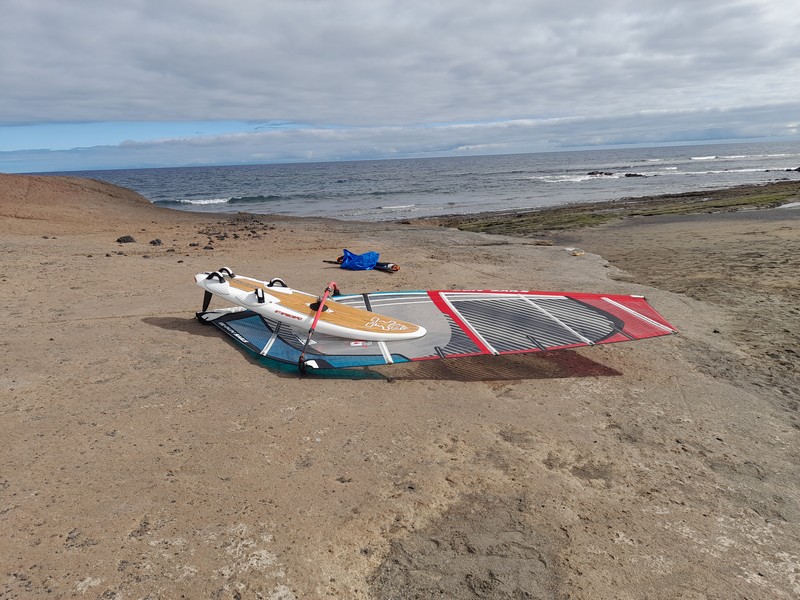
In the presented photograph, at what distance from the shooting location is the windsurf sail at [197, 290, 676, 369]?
552cm

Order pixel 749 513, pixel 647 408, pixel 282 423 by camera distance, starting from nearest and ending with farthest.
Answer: pixel 749 513, pixel 282 423, pixel 647 408

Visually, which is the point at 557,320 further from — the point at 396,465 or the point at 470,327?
the point at 396,465

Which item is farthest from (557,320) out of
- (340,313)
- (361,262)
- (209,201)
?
(209,201)

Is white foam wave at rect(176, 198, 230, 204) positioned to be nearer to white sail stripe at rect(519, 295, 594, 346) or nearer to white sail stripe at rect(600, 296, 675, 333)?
white sail stripe at rect(519, 295, 594, 346)

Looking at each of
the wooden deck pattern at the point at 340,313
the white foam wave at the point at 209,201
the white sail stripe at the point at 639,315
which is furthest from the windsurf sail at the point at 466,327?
the white foam wave at the point at 209,201

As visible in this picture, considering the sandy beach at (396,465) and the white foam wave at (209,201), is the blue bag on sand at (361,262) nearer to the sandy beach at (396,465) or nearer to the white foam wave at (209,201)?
the sandy beach at (396,465)

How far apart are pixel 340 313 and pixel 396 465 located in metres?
2.64

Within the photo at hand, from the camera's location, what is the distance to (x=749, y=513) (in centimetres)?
356

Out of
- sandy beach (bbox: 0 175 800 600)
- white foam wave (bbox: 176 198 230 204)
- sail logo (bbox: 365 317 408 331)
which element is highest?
white foam wave (bbox: 176 198 230 204)

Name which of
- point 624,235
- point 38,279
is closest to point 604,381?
point 38,279

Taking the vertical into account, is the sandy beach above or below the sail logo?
below

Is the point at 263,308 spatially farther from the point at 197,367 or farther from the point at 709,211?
the point at 709,211

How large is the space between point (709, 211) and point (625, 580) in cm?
2119

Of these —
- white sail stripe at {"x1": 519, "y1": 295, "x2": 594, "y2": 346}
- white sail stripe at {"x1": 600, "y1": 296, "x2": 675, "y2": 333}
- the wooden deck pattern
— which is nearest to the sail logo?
the wooden deck pattern
